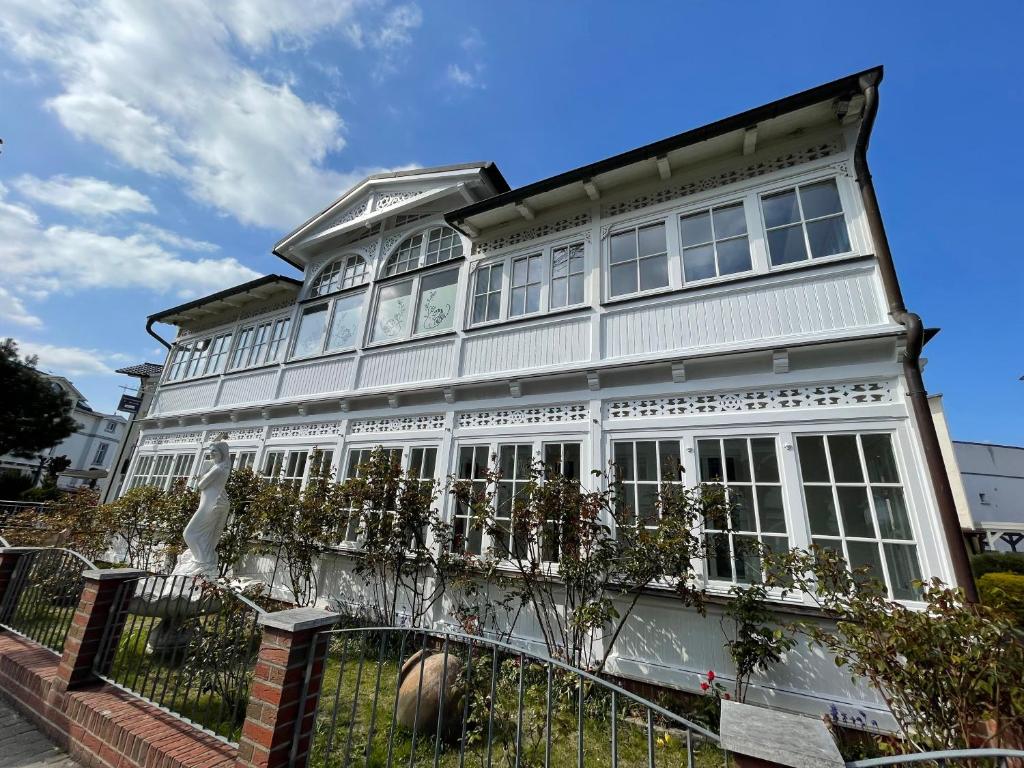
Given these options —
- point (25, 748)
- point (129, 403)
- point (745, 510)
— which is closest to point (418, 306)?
point (745, 510)

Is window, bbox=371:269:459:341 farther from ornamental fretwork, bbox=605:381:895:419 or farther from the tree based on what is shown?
the tree

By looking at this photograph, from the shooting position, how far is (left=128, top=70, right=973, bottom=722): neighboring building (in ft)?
16.3

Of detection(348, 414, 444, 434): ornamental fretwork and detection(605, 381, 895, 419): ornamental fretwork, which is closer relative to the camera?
detection(605, 381, 895, 419): ornamental fretwork

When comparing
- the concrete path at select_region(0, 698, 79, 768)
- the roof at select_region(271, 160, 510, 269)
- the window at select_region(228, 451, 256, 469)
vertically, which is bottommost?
the concrete path at select_region(0, 698, 79, 768)

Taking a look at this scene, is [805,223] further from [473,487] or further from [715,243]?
[473,487]

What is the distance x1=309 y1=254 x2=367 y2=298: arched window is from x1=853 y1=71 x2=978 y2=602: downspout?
9.82 m

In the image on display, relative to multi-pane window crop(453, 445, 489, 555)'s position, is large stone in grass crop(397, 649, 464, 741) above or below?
below

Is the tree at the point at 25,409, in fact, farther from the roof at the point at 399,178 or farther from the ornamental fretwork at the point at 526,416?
the ornamental fretwork at the point at 526,416

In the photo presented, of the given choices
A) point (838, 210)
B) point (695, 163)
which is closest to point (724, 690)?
A: point (838, 210)

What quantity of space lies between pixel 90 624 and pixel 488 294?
6.99 meters

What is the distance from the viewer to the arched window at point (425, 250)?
9.80 m

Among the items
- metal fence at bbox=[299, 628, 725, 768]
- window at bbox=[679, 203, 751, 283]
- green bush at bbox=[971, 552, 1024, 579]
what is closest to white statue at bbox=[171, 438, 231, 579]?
metal fence at bbox=[299, 628, 725, 768]

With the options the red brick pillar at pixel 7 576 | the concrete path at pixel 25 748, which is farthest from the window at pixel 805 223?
the red brick pillar at pixel 7 576

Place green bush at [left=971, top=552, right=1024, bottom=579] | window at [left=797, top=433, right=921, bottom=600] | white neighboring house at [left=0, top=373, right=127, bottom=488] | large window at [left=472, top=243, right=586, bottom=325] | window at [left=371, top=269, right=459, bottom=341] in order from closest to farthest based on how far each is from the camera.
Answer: window at [left=797, top=433, right=921, bottom=600] → large window at [left=472, top=243, right=586, bottom=325] → window at [left=371, top=269, right=459, bottom=341] → green bush at [left=971, top=552, right=1024, bottom=579] → white neighboring house at [left=0, top=373, right=127, bottom=488]
